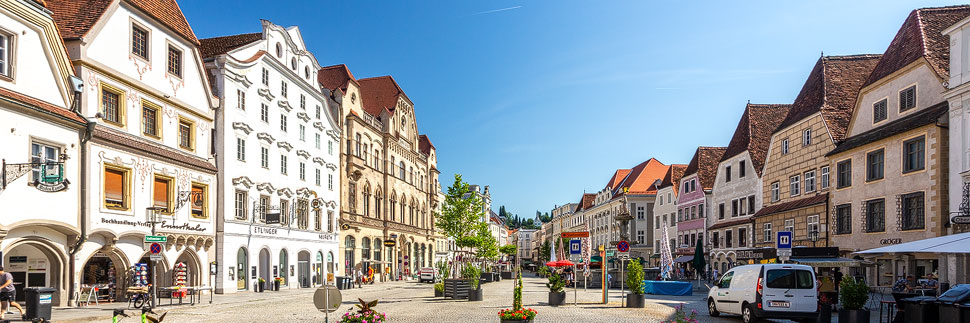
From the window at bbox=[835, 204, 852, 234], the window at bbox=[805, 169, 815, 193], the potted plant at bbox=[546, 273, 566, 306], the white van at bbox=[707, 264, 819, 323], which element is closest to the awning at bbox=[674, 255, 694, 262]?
the window at bbox=[805, 169, 815, 193]

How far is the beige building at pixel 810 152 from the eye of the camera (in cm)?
3756

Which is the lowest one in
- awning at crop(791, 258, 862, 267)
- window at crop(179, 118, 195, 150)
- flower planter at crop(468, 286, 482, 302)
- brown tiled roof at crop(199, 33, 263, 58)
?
flower planter at crop(468, 286, 482, 302)

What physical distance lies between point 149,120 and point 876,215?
29.8 m

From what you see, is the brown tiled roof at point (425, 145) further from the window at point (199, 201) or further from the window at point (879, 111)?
the window at point (879, 111)

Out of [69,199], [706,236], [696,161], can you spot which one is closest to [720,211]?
[706,236]

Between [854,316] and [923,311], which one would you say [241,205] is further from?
[923,311]

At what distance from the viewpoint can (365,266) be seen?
184 ft

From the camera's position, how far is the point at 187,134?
107ft

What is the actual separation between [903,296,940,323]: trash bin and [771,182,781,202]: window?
29.8m

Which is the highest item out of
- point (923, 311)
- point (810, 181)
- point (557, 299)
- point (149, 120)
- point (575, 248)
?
point (149, 120)

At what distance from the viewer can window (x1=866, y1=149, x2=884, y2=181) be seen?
3119 centimetres

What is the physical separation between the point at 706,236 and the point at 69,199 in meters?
47.0

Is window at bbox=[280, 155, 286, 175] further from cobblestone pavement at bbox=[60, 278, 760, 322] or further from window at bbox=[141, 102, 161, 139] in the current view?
cobblestone pavement at bbox=[60, 278, 760, 322]

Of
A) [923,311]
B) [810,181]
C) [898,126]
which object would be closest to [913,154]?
[898,126]
